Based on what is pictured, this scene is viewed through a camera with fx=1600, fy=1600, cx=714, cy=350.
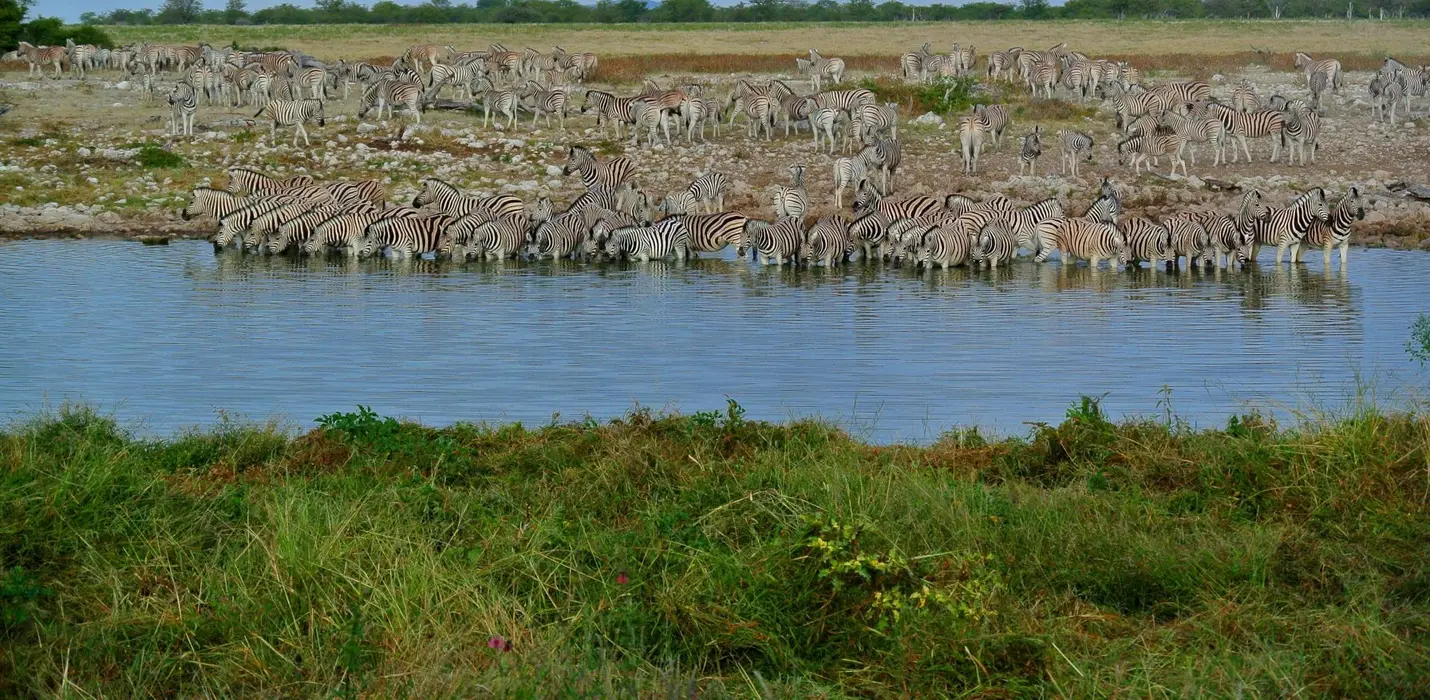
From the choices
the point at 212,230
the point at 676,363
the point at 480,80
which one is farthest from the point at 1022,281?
→ the point at 480,80

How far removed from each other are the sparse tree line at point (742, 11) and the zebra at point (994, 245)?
55.7 m

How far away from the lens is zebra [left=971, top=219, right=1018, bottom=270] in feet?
62.5

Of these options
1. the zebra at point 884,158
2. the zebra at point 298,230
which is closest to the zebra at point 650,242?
the zebra at point 298,230

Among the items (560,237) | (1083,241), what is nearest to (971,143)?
(1083,241)

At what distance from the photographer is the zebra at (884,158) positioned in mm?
23761

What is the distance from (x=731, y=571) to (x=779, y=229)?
14.1 metres

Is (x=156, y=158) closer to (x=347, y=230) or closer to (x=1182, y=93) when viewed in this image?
(x=347, y=230)

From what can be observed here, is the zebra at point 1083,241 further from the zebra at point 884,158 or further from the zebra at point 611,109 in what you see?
the zebra at point 611,109

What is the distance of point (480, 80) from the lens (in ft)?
108

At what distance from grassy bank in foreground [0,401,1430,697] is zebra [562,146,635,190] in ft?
54.1

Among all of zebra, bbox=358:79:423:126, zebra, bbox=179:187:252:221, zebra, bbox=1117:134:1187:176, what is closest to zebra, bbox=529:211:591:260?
zebra, bbox=179:187:252:221

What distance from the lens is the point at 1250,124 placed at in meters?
26.2

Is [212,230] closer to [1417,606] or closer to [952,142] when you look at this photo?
[952,142]

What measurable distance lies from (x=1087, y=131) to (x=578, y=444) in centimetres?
2201
